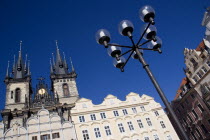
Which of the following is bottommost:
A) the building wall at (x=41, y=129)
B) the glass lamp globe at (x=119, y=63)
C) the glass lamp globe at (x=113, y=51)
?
the glass lamp globe at (x=119, y=63)

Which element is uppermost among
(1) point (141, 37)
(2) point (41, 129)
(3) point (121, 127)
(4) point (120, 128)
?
(2) point (41, 129)

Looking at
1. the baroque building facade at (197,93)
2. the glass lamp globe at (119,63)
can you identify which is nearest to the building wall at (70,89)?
the baroque building facade at (197,93)

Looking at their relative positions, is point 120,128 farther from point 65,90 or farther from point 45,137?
point 65,90

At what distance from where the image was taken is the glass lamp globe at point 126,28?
7027 mm

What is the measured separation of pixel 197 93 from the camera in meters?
32.0

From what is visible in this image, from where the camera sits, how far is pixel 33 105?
123 feet

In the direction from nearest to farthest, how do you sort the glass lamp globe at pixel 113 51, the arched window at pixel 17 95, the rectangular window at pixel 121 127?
the glass lamp globe at pixel 113 51, the rectangular window at pixel 121 127, the arched window at pixel 17 95

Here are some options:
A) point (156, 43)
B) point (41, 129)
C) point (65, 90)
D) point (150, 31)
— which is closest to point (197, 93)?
point (41, 129)

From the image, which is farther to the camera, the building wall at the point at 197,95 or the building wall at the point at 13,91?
the building wall at the point at 13,91

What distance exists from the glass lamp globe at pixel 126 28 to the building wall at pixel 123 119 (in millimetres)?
20300

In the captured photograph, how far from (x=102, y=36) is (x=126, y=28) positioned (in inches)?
37.8

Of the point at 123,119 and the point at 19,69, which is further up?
the point at 19,69

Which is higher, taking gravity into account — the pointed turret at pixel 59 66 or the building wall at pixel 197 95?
the pointed turret at pixel 59 66

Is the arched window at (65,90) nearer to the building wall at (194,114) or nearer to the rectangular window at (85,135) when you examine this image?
the rectangular window at (85,135)
